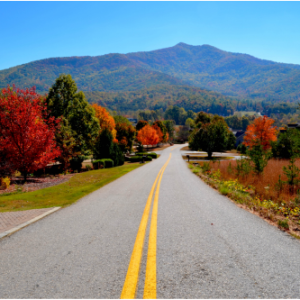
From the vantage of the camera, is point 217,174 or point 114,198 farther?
point 217,174

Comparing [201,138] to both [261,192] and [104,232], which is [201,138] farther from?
[104,232]

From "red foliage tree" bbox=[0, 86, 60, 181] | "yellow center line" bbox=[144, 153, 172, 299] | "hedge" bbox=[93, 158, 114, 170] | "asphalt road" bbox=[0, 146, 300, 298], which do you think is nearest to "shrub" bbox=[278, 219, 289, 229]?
"asphalt road" bbox=[0, 146, 300, 298]

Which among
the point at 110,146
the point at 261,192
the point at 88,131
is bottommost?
the point at 261,192

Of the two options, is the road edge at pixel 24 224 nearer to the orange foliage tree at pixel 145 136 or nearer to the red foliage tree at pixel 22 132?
→ the red foliage tree at pixel 22 132

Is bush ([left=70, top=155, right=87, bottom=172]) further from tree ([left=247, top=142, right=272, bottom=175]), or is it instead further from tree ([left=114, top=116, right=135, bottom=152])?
tree ([left=114, top=116, right=135, bottom=152])

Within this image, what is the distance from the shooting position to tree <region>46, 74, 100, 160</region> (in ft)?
102

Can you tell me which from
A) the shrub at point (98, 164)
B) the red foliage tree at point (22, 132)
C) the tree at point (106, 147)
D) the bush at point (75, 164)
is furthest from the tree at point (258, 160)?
the tree at point (106, 147)

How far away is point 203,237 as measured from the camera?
4781mm

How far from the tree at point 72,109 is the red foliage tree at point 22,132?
47.9 ft

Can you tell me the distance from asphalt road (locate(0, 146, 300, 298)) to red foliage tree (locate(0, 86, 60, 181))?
33.9 ft

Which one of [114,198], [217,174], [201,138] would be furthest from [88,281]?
[201,138]

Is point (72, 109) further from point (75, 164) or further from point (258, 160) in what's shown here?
point (258, 160)

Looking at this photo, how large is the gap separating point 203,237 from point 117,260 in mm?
2017

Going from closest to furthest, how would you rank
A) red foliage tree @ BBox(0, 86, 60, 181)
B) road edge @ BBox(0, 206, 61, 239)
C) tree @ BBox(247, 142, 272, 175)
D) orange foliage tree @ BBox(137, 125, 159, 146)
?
road edge @ BBox(0, 206, 61, 239), tree @ BBox(247, 142, 272, 175), red foliage tree @ BBox(0, 86, 60, 181), orange foliage tree @ BBox(137, 125, 159, 146)
